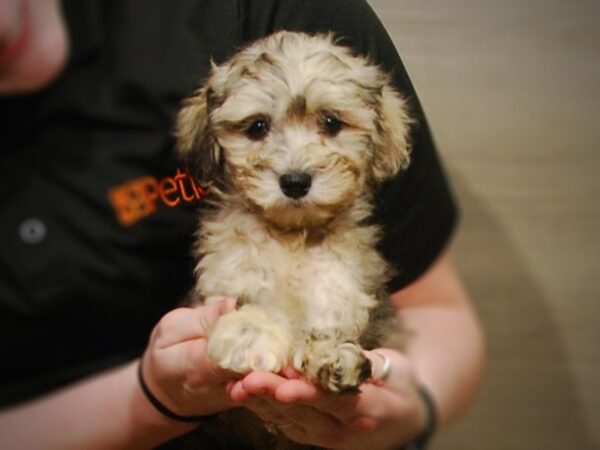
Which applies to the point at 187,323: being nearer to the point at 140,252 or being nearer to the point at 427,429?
the point at 140,252

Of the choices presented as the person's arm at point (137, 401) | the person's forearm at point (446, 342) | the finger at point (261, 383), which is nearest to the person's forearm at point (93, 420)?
the person's arm at point (137, 401)

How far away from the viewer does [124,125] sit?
1.52 ft

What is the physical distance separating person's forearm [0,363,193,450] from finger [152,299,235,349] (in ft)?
0.13

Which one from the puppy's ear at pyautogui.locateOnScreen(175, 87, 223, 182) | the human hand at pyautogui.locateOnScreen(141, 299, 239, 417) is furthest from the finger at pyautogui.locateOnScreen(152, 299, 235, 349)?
Answer: the puppy's ear at pyautogui.locateOnScreen(175, 87, 223, 182)

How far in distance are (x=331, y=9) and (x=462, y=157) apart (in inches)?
5.9

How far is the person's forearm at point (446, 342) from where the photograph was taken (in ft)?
1.76

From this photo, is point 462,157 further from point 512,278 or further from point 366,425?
point 366,425

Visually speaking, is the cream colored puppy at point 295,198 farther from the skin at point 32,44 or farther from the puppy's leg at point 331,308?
the skin at point 32,44

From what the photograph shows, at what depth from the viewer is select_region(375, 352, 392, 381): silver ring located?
0.57 metres

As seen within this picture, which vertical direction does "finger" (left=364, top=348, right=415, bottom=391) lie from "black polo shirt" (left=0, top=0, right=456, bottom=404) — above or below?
below

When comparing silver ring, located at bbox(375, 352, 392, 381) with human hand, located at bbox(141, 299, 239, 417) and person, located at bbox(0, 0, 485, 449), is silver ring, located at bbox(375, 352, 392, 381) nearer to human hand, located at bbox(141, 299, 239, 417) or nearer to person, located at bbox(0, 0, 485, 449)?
person, located at bbox(0, 0, 485, 449)

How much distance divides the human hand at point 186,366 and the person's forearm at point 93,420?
18mm

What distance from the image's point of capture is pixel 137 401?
0.62 meters

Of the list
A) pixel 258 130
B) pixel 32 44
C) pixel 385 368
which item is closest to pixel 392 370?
pixel 385 368
